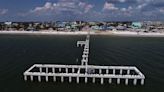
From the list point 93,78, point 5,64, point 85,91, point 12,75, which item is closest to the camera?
point 85,91

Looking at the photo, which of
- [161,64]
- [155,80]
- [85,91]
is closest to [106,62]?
[161,64]

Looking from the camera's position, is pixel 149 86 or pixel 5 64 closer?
pixel 149 86

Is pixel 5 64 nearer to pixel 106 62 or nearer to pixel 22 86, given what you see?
pixel 22 86

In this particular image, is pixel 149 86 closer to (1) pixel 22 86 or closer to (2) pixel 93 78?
(2) pixel 93 78

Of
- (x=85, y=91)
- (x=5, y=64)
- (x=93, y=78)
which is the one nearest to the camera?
(x=85, y=91)

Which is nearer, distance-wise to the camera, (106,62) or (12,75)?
(12,75)

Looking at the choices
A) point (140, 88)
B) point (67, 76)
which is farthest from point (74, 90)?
Result: point (140, 88)

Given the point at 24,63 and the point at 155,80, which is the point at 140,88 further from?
the point at 24,63

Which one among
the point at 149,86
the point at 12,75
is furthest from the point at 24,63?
the point at 149,86

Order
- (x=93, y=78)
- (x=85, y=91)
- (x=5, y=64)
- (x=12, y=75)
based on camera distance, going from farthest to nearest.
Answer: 1. (x=5, y=64)
2. (x=12, y=75)
3. (x=93, y=78)
4. (x=85, y=91)
